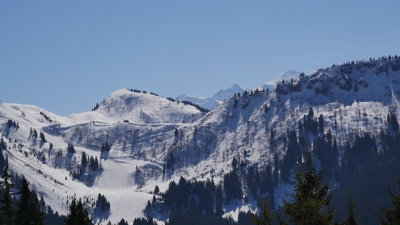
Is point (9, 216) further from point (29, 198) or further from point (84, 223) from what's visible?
point (84, 223)

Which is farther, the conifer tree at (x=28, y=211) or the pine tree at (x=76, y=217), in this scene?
the conifer tree at (x=28, y=211)

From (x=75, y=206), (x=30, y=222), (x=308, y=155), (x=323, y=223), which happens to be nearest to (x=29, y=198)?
(x=30, y=222)

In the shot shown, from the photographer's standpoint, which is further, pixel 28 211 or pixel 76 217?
pixel 28 211

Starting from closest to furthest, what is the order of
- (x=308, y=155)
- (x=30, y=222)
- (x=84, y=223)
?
1. (x=308, y=155)
2. (x=84, y=223)
3. (x=30, y=222)

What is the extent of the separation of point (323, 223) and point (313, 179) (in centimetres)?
609

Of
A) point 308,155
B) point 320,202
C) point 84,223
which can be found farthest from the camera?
point 84,223

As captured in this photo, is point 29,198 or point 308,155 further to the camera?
point 29,198

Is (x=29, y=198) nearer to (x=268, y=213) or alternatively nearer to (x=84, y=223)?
(x=84, y=223)

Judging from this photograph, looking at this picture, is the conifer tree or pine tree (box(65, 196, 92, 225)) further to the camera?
the conifer tree

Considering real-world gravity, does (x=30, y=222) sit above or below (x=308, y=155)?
below

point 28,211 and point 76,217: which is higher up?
point 28,211

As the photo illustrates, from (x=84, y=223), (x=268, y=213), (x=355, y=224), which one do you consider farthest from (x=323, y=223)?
(x=84, y=223)

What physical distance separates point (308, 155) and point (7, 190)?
2752 cm

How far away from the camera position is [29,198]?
55594 millimetres
